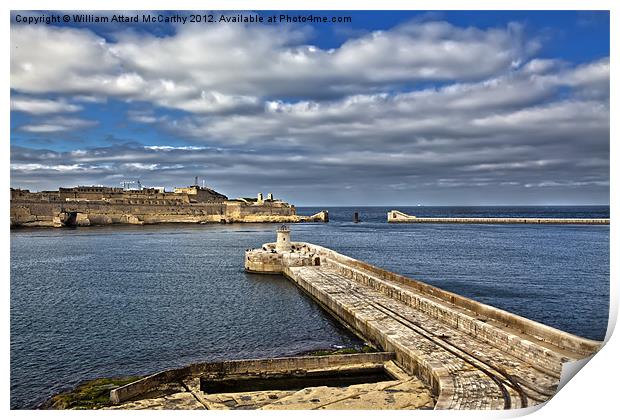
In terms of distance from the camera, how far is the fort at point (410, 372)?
8.56m

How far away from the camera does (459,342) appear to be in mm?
11023

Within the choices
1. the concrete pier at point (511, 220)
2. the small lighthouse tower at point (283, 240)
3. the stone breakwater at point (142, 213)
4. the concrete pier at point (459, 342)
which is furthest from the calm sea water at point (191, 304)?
the concrete pier at point (511, 220)

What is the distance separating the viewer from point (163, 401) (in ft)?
29.1

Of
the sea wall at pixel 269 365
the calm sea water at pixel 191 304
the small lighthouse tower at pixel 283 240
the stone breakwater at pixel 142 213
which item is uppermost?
the stone breakwater at pixel 142 213

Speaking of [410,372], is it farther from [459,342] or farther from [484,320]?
[484,320]

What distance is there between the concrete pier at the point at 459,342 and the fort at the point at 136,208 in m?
66.1

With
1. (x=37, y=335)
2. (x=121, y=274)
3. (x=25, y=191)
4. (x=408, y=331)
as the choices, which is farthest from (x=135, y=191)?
(x=408, y=331)

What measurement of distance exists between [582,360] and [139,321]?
13092mm

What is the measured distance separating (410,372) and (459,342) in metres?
1.50

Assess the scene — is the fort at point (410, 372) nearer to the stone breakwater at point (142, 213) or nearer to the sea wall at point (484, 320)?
the sea wall at point (484, 320)

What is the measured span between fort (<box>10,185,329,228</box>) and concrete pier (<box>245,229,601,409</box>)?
66.1 meters

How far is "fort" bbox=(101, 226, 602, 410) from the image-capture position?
856 cm

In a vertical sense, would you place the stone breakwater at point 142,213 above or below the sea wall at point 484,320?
above

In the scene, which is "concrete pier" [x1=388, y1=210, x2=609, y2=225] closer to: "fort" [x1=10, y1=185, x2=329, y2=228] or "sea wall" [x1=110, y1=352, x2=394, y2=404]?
"fort" [x1=10, y1=185, x2=329, y2=228]
